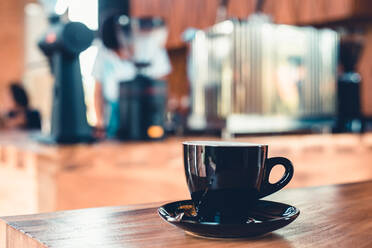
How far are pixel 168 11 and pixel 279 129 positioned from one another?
2.39m

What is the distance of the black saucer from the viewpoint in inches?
17.0

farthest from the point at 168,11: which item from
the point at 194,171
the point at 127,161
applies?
the point at 194,171

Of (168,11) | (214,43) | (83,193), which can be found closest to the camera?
(83,193)

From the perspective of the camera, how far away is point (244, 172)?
0.47 m

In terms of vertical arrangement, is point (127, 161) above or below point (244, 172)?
below

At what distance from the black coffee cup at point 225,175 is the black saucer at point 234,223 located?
0.02 m

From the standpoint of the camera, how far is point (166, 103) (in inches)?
69.7

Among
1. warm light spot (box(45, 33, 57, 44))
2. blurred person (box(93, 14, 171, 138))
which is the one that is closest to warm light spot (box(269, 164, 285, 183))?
blurred person (box(93, 14, 171, 138))

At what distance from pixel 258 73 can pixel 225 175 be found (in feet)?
5.96

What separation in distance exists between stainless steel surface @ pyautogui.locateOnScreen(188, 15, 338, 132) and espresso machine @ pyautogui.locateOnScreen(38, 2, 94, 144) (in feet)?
2.37

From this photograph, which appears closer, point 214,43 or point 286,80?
point 214,43

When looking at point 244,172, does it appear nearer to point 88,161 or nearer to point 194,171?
point 194,171

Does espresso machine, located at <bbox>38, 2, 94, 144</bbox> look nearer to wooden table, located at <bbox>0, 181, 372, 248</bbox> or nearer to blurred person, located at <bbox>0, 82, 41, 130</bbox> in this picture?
wooden table, located at <bbox>0, 181, 372, 248</bbox>

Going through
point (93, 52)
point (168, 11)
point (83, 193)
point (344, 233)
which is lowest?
point (83, 193)
